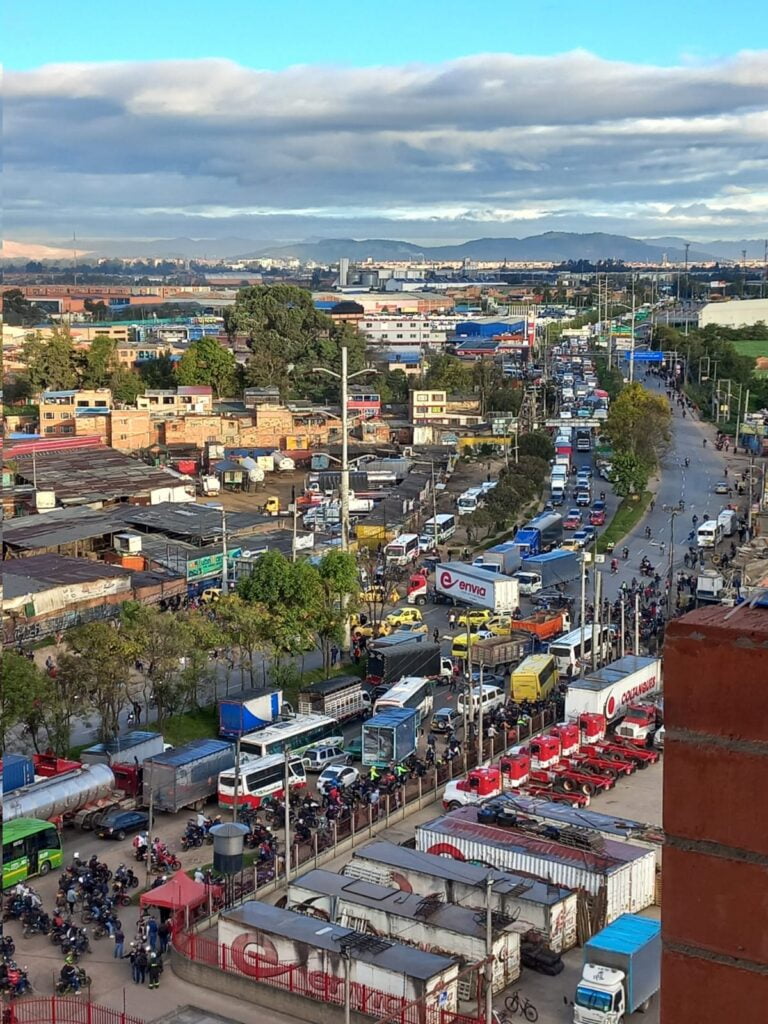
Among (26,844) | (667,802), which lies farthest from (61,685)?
(667,802)

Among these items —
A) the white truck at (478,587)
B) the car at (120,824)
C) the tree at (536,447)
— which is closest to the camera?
the car at (120,824)

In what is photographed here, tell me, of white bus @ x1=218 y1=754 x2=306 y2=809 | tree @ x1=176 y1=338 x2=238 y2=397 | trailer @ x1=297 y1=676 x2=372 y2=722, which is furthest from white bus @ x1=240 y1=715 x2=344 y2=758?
tree @ x1=176 y1=338 x2=238 y2=397

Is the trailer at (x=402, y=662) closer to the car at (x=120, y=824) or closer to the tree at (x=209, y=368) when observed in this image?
the car at (x=120, y=824)

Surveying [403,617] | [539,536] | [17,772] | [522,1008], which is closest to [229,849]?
[522,1008]

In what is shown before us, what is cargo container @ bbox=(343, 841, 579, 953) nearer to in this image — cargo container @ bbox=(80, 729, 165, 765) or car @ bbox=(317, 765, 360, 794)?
car @ bbox=(317, 765, 360, 794)

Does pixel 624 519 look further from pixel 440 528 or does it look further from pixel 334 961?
pixel 334 961

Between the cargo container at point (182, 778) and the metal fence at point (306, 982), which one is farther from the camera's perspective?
the cargo container at point (182, 778)

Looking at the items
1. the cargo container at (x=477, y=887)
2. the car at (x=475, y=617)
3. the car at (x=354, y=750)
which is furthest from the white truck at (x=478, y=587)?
the cargo container at (x=477, y=887)

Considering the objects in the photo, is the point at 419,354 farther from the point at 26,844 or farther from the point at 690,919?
the point at 690,919
